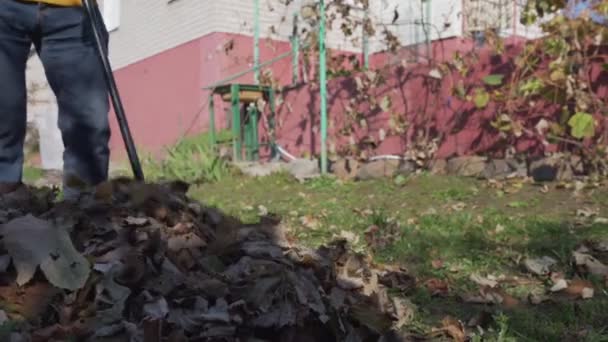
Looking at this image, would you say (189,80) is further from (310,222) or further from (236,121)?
(310,222)

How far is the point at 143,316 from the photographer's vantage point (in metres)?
1.25

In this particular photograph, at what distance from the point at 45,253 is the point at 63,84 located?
1.32m

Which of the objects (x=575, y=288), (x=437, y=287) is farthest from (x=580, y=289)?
(x=437, y=287)

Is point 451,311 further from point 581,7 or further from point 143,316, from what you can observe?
point 581,7

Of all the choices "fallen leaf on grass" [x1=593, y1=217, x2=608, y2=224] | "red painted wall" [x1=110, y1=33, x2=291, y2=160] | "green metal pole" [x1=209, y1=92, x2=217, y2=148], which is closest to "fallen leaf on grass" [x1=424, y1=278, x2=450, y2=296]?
"fallen leaf on grass" [x1=593, y1=217, x2=608, y2=224]

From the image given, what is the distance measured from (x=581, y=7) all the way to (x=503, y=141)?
4.80 ft

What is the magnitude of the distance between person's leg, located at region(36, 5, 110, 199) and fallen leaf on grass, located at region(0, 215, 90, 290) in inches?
42.2

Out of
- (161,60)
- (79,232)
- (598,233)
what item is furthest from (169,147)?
(79,232)

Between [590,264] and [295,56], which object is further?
[295,56]

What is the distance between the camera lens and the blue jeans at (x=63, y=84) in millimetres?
2426

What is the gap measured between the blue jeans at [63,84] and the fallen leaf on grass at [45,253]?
1086 mm

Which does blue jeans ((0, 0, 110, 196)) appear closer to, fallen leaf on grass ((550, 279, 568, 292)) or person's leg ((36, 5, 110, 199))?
person's leg ((36, 5, 110, 199))

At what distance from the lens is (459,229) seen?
3297mm

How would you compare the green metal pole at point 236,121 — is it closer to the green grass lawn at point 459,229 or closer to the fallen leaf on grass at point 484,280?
the green grass lawn at point 459,229
